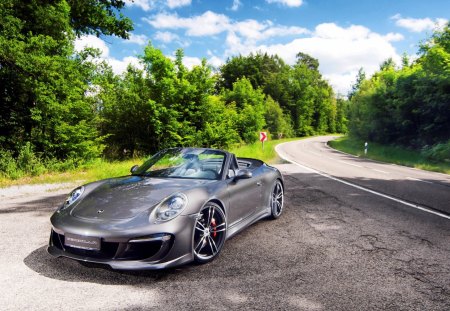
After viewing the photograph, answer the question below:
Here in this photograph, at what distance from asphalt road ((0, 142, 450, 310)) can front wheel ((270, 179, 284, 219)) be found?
0.27 metres

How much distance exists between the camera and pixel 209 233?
3930mm

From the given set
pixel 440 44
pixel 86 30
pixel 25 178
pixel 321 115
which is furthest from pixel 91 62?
pixel 321 115

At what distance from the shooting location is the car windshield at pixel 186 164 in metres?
4.61

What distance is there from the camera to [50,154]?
43.1 ft

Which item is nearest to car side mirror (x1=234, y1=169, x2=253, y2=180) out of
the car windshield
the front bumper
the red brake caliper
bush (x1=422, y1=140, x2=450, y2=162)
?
the car windshield

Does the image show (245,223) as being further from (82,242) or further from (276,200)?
(82,242)

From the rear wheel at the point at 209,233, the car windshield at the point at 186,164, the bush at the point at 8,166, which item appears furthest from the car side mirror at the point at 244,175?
the bush at the point at 8,166

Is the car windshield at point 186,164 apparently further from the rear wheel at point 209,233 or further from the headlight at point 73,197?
the headlight at point 73,197

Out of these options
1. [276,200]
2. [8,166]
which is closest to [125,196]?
[276,200]

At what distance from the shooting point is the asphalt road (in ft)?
9.61

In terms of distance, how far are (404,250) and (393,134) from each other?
99.5 ft

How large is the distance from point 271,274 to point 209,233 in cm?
84

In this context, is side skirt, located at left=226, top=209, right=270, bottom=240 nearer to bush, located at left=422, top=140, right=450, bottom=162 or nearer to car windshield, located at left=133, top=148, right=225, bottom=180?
car windshield, located at left=133, top=148, right=225, bottom=180

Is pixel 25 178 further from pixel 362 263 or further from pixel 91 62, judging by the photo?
pixel 362 263
